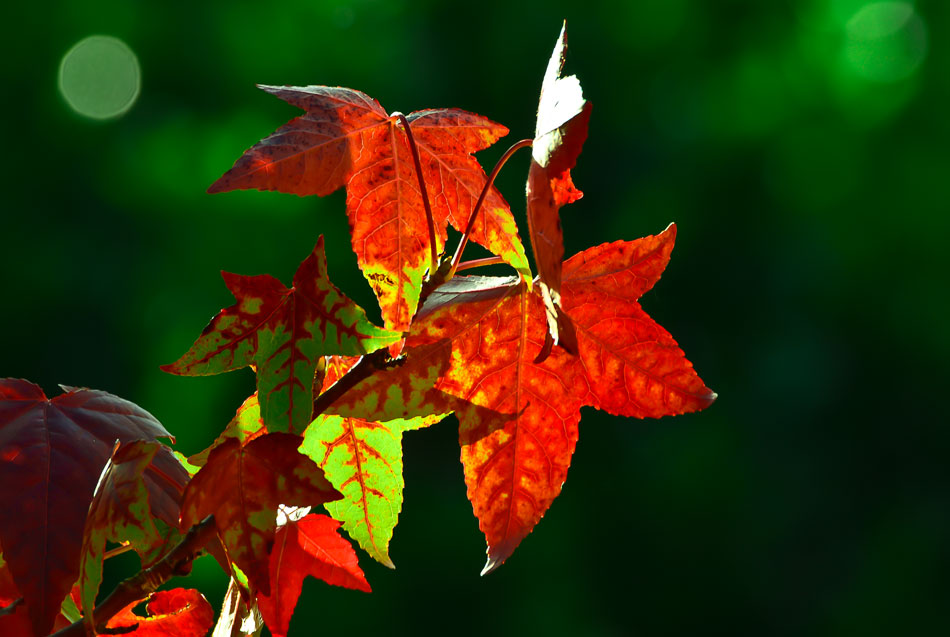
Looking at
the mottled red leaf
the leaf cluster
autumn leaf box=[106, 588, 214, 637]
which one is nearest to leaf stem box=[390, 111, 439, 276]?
the leaf cluster

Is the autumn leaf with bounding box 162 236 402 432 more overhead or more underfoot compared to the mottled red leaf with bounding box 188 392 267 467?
more overhead

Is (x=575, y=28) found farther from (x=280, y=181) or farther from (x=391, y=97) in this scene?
(x=280, y=181)

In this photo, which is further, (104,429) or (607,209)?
(607,209)

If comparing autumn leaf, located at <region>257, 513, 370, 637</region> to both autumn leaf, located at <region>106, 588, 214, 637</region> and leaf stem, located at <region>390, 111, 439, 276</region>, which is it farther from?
leaf stem, located at <region>390, 111, 439, 276</region>

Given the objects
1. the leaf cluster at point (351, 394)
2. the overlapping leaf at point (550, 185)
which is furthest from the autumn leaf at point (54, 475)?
the overlapping leaf at point (550, 185)

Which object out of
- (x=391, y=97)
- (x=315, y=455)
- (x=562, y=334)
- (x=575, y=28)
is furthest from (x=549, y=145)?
(x=575, y=28)

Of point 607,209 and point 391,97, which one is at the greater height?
point 391,97

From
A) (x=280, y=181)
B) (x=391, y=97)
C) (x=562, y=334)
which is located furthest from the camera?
(x=391, y=97)
